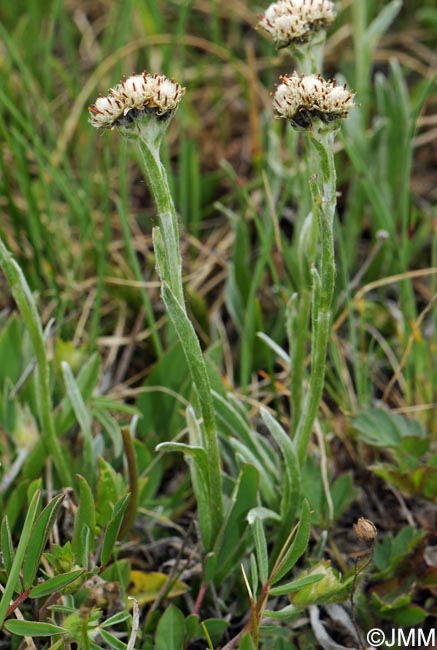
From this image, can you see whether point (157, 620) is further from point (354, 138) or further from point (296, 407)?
point (354, 138)

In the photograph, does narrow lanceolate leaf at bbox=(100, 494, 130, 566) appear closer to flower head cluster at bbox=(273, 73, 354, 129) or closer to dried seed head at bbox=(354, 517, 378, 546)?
dried seed head at bbox=(354, 517, 378, 546)

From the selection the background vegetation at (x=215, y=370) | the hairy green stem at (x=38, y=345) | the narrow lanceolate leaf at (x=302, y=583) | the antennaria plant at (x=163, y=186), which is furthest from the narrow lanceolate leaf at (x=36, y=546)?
the narrow lanceolate leaf at (x=302, y=583)

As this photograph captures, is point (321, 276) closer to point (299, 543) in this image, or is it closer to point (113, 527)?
point (299, 543)

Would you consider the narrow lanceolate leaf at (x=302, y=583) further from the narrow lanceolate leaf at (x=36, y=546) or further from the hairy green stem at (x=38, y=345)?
the hairy green stem at (x=38, y=345)

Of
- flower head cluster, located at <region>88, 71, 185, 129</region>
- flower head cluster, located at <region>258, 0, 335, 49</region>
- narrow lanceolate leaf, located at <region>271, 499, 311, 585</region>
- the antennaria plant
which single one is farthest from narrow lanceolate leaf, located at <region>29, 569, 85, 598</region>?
flower head cluster, located at <region>258, 0, 335, 49</region>

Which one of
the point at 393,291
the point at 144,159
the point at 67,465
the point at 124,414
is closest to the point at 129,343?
the point at 124,414

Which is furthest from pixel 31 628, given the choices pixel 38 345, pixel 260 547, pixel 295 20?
pixel 295 20

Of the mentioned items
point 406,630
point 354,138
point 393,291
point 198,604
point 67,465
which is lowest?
point 406,630
